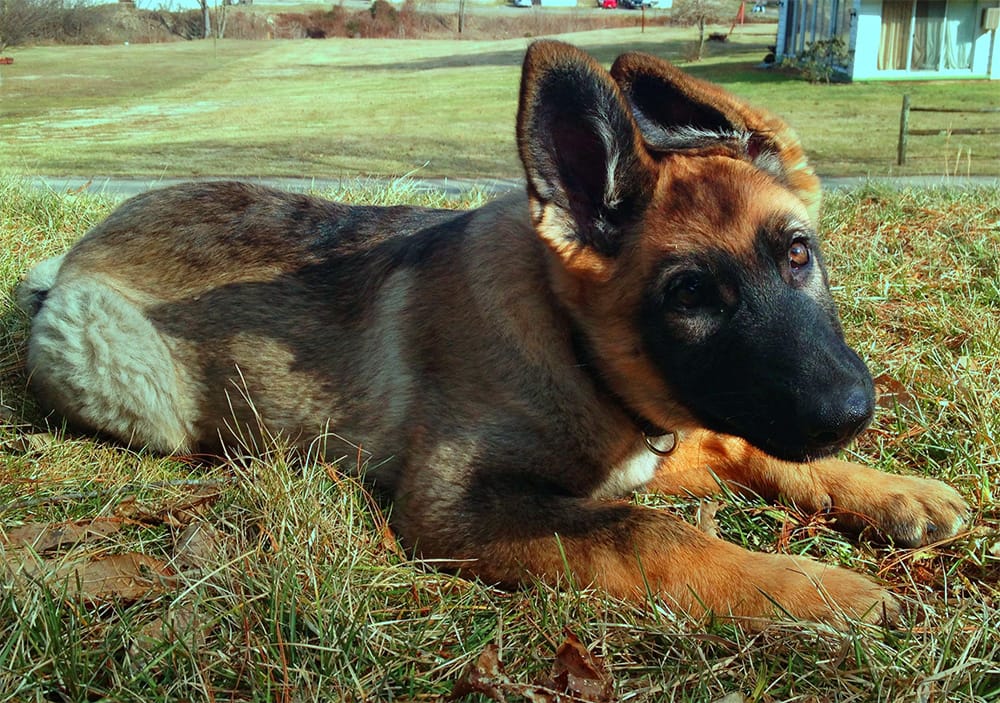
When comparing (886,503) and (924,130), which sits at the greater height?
(924,130)

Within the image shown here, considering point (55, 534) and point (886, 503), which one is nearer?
point (55, 534)

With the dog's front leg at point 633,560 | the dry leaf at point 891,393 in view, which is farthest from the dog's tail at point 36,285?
the dry leaf at point 891,393

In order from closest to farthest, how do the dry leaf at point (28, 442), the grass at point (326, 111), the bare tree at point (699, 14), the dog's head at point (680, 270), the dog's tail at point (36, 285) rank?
the dog's head at point (680, 270)
the dry leaf at point (28, 442)
the dog's tail at point (36, 285)
the grass at point (326, 111)
the bare tree at point (699, 14)

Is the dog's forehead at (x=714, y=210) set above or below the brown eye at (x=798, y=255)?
above

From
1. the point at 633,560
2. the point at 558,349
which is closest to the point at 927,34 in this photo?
the point at 558,349

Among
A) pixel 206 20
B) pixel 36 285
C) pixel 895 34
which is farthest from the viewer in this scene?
pixel 895 34

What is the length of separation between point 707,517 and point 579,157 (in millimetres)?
1357

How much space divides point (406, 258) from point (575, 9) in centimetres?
1850

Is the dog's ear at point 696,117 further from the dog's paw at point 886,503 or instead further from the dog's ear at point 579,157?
the dog's paw at point 886,503

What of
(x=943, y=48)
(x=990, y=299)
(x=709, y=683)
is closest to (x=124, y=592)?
(x=709, y=683)

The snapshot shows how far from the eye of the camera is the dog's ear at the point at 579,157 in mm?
2709

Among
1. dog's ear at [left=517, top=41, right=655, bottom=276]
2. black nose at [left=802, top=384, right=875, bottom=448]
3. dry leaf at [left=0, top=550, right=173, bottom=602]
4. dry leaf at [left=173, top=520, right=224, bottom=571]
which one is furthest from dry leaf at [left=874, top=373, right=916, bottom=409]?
dry leaf at [left=0, top=550, right=173, bottom=602]

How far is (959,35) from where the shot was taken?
2286 cm

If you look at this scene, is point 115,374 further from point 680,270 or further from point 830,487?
point 830,487
